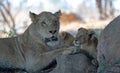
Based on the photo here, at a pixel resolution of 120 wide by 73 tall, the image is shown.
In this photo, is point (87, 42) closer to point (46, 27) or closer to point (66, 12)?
point (46, 27)

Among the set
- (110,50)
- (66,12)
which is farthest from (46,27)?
(66,12)

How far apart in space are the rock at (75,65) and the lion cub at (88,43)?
21cm

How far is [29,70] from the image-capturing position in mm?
6875

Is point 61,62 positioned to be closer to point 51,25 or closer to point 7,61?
point 51,25

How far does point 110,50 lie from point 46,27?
1542 millimetres

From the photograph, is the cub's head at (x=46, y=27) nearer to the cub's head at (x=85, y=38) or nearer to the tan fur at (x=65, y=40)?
the tan fur at (x=65, y=40)

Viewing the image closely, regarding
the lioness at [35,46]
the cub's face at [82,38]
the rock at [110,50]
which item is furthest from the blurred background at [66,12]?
the rock at [110,50]

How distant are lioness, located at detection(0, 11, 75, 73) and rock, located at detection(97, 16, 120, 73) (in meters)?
0.86

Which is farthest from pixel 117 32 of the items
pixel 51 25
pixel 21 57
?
pixel 21 57

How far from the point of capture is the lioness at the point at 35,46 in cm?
667

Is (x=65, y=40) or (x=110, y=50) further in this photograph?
(x=65, y=40)

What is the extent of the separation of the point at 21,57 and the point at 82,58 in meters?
1.49

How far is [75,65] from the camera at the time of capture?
5.77m

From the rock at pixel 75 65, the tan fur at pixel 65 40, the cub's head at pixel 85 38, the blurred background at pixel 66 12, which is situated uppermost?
the cub's head at pixel 85 38
